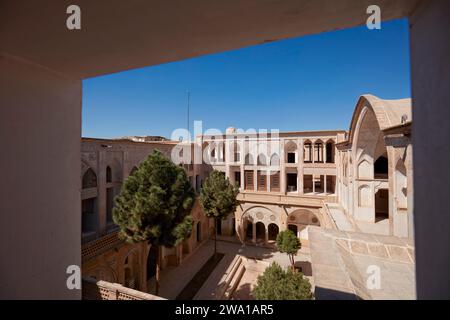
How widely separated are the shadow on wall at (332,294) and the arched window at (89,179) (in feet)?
32.6

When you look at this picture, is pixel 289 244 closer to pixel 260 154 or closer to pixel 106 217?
pixel 260 154

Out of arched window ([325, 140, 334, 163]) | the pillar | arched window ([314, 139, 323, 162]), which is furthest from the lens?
arched window ([314, 139, 323, 162])

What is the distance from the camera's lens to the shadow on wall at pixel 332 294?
13.7 feet

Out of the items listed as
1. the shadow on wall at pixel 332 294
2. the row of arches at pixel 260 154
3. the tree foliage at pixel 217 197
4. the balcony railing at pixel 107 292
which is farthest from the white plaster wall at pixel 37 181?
the row of arches at pixel 260 154

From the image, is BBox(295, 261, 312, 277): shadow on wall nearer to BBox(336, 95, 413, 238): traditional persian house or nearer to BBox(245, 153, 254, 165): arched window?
BBox(336, 95, 413, 238): traditional persian house

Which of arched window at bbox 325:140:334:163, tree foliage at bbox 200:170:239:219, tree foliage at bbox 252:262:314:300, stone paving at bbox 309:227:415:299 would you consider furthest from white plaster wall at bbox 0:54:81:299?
arched window at bbox 325:140:334:163

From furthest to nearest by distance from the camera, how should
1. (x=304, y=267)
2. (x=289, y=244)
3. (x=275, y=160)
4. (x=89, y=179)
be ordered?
(x=275, y=160) < (x=304, y=267) < (x=289, y=244) < (x=89, y=179)

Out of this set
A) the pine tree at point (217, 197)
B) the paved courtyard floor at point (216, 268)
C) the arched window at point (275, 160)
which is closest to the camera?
the paved courtyard floor at point (216, 268)

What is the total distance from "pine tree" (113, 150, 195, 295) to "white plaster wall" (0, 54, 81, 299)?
23.3ft

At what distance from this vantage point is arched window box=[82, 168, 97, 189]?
1016cm

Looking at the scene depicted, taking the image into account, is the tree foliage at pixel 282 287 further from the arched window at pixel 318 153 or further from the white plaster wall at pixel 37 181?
the arched window at pixel 318 153

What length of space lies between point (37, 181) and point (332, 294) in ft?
16.8

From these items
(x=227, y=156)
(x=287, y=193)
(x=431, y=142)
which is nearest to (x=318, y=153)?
(x=287, y=193)

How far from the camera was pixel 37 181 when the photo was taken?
4.37 ft
